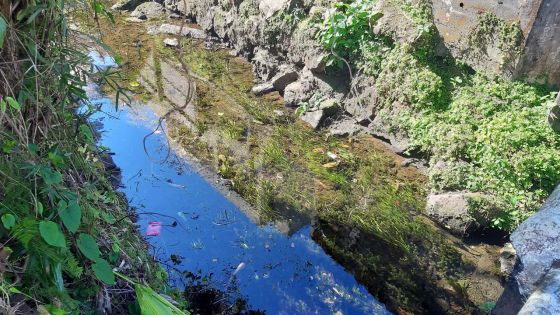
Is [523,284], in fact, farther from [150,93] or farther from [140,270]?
[150,93]

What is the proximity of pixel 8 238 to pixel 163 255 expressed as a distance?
2.13m

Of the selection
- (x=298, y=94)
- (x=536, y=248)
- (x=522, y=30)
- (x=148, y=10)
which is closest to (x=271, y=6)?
(x=298, y=94)

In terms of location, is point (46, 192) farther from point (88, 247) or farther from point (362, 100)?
point (362, 100)

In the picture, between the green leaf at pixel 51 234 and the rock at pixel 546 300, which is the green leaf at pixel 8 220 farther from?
the rock at pixel 546 300

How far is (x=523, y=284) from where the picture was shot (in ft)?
9.43

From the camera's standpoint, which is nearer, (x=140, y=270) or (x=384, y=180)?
(x=140, y=270)

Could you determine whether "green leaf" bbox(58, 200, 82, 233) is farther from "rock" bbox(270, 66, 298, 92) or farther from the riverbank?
"rock" bbox(270, 66, 298, 92)

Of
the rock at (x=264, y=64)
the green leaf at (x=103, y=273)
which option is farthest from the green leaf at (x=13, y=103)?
the rock at (x=264, y=64)

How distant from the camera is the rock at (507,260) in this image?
398 centimetres

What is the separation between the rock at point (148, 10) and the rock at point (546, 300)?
8025mm

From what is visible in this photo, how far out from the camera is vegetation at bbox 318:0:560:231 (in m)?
4.43

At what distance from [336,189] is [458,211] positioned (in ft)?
3.90

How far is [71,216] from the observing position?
6.25 feet

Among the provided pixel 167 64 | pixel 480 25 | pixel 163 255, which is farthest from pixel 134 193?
pixel 480 25
